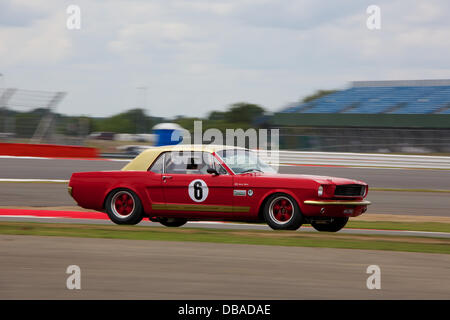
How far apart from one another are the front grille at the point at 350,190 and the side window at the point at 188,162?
69.1 inches

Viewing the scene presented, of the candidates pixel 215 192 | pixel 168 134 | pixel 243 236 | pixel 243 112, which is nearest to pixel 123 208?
pixel 215 192

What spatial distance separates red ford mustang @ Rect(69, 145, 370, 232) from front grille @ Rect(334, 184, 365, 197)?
13 millimetres

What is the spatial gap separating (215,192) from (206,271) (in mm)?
3326

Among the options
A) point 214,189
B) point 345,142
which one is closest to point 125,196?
point 214,189

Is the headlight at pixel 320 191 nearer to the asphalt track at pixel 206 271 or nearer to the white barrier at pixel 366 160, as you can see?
the asphalt track at pixel 206 271

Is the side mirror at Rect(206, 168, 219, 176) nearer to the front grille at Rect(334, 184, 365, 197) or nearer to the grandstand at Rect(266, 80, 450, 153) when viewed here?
the front grille at Rect(334, 184, 365, 197)

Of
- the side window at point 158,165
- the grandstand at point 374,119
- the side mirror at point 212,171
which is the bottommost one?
the side mirror at point 212,171

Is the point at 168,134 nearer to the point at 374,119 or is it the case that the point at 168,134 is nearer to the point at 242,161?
the point at 374,119

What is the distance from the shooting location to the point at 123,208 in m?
10.1

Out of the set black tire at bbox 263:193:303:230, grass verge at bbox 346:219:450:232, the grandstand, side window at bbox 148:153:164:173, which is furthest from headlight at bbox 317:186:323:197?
the grandstand

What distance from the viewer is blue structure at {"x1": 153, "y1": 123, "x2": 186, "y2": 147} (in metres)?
27.3

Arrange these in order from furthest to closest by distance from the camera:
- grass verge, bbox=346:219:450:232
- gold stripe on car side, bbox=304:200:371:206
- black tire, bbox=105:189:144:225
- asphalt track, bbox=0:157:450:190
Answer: asphalt track, bbox=0:157:450:190
grass verge, bbox=346:219:450:232
black tire, bbox=105:189:144:225
gold stripe on car side, bbox=304:200:371:206

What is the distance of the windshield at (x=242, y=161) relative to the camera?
9.70 m

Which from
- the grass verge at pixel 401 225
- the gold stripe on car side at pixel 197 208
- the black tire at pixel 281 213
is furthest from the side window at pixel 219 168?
the grass verge at pixel 401 225
